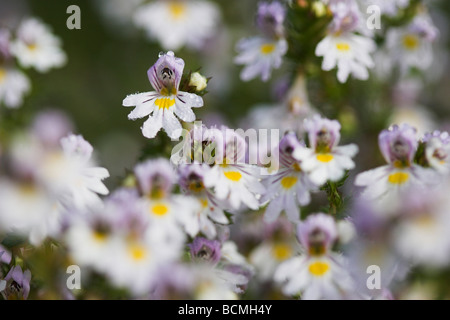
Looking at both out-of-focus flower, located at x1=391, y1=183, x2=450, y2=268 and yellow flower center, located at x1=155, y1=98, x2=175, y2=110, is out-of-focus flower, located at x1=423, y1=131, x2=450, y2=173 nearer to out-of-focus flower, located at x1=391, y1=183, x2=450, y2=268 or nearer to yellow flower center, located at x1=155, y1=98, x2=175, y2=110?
out-of-focus flower, located at x1=391, y1=183, x2=450, y2=268

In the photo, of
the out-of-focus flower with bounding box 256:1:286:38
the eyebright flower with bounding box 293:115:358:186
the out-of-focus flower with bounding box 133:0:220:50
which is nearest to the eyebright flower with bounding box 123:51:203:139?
the eyebright flower with bounding box 293:115:358:186

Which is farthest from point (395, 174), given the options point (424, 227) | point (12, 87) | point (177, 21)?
point (177, 21)

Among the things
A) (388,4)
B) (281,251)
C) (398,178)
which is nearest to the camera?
(398,178)

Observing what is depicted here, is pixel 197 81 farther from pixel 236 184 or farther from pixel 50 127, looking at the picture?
pixel 50 127

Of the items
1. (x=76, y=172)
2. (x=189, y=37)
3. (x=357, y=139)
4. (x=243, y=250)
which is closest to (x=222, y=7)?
(x=189, y=37)

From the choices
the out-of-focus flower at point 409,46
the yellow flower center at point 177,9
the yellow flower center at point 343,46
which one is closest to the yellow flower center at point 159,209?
the yellow flower center at point 343,46
